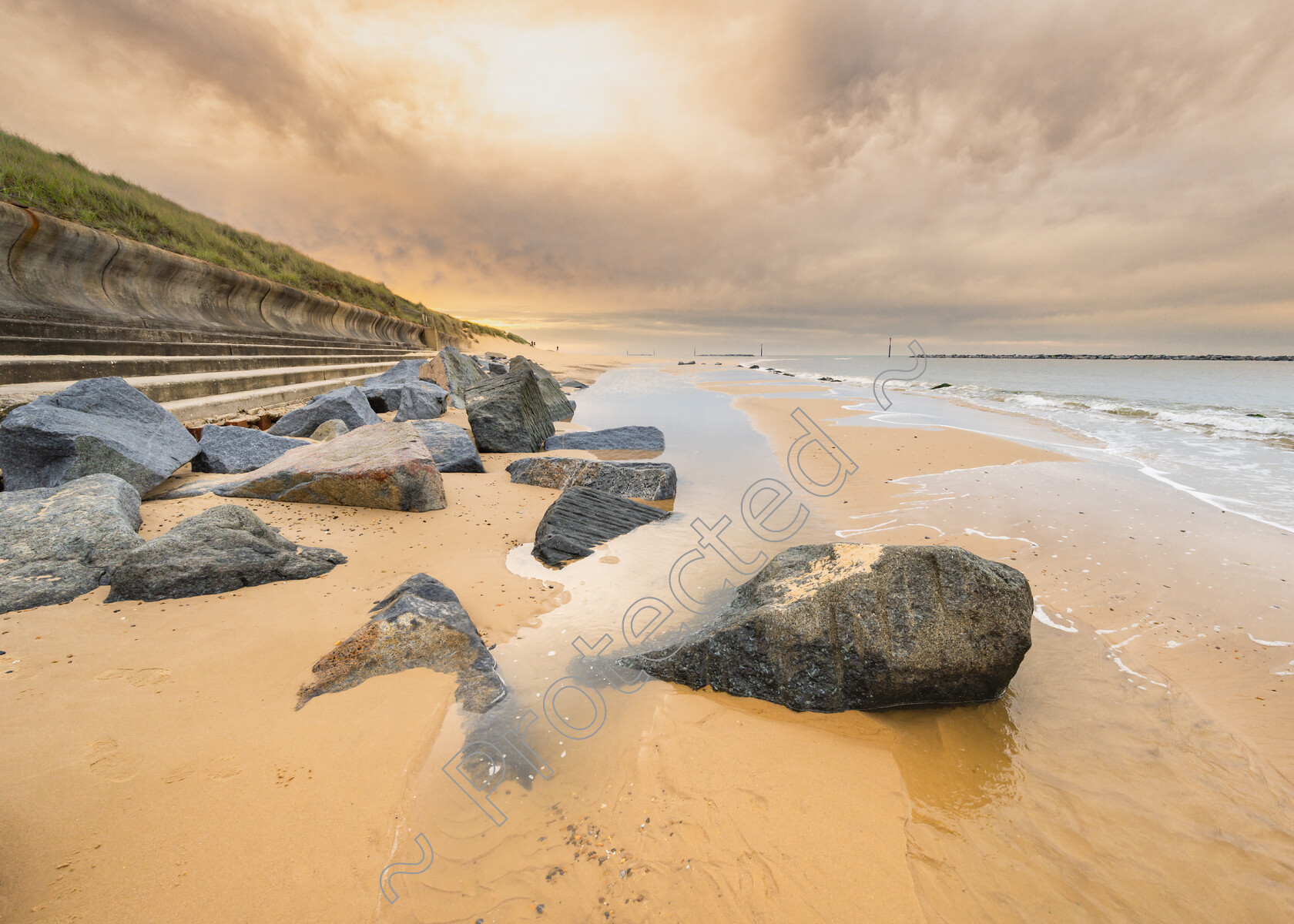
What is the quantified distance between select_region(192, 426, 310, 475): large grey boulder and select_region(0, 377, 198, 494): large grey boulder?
1.77 feet

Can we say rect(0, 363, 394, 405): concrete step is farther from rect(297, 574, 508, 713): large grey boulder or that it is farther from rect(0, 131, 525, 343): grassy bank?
rect(297, 574, 508, 713): large grey boulder

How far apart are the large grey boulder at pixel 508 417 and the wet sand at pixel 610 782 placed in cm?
433

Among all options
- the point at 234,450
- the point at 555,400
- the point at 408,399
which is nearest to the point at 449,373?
the point at 555,400

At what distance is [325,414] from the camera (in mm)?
7422

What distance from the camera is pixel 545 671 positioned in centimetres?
278

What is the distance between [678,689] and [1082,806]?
1.81 m

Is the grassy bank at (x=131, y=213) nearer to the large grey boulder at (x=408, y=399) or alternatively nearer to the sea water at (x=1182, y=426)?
the large grey boulder at (x=408, y=399)

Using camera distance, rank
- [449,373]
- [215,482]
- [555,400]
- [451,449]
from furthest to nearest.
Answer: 1. [449,373]
2. [555,400]
3. [451,449]
4. [215,482]

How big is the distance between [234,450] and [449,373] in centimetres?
837

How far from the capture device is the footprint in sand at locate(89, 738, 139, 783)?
167cm

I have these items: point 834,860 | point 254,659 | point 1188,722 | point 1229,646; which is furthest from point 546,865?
point 1229,646

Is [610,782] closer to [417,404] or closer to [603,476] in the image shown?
[603,476]

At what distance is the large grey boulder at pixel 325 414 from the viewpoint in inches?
281

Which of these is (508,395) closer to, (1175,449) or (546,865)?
(546,865)
